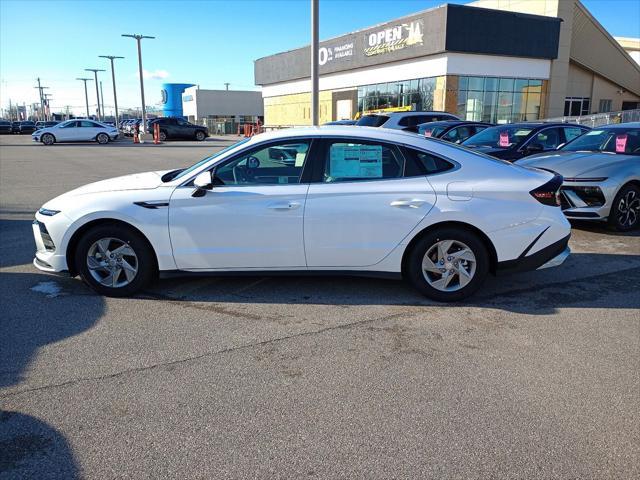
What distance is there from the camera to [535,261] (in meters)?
4.82

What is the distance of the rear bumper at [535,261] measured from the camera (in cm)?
479

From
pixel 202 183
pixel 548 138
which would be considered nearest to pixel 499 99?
pixel 548 138

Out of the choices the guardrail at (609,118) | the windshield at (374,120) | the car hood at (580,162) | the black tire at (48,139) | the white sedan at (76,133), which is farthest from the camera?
the white sedan at (76,133)

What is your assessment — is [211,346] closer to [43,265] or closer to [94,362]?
[94,362]

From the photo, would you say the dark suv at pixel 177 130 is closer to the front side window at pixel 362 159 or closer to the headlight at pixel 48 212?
the headlight at pixel 48 212

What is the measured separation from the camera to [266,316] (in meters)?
4.50

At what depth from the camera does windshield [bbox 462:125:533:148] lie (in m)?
10.7

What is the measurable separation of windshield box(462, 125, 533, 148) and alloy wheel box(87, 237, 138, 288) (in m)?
8.17

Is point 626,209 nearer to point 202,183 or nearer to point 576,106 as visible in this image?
point 202,183

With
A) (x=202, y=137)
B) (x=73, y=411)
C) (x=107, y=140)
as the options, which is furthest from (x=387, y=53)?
(x=73, y=411)

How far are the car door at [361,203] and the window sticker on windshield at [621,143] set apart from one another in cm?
537

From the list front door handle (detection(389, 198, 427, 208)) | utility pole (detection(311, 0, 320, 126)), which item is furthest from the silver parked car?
utility pole (detection(311, 0, 320, 126))

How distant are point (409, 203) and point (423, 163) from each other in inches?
17.4

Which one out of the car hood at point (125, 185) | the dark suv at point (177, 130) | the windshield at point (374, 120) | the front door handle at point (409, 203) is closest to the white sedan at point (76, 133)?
the dark suv at point (177, 130)
